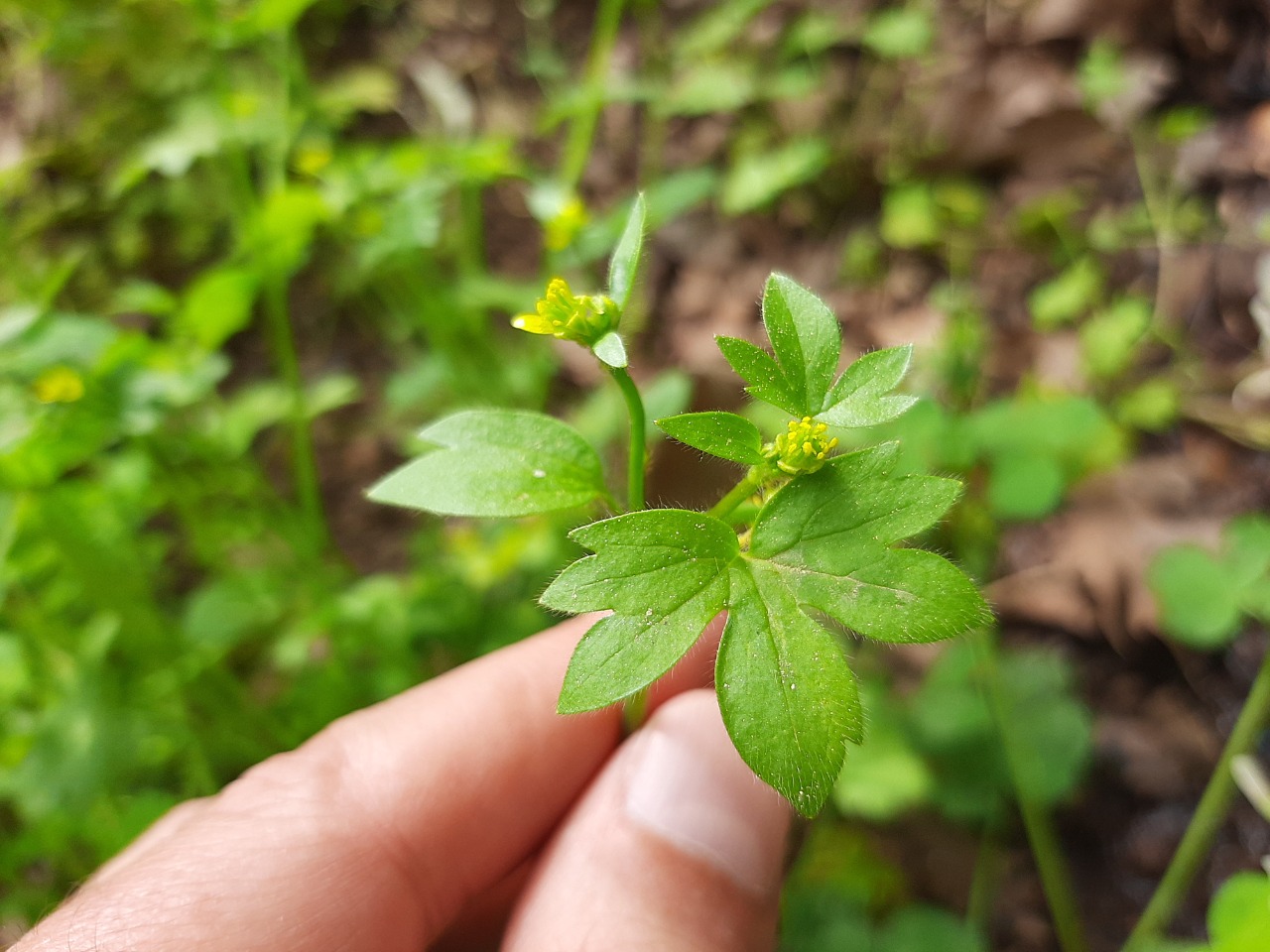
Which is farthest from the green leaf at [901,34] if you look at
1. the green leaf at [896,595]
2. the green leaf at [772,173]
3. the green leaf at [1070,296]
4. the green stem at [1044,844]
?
the green leaf at [896,595]

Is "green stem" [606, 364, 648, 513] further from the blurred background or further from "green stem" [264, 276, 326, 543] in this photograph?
"green stem" [264, 276, 326, 543]

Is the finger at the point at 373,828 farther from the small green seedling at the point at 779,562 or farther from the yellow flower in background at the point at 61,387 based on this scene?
the yellow flower in background at the point at 61,387

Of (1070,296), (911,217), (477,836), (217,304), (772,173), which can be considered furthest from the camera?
(772,173)

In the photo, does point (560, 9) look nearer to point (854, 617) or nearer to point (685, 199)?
point (685, 199)

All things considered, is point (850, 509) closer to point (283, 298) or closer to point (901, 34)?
point (283, 298)

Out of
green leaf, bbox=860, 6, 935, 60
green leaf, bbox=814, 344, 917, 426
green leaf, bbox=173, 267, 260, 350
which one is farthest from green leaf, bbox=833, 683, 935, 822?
green leaf, bbox=860, 6, 935, 60

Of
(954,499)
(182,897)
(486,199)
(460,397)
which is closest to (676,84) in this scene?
(486,199)

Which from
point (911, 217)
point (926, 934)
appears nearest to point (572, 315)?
point (926, 934)
